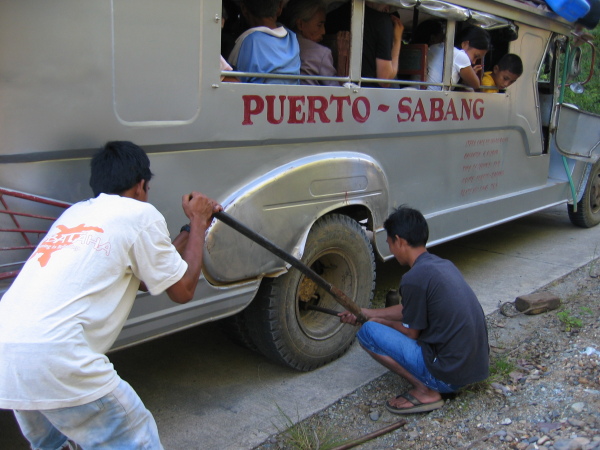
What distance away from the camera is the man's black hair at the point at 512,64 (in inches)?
202

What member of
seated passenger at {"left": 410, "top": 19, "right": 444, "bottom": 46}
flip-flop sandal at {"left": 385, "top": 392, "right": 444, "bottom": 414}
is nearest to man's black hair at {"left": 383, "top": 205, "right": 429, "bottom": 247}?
flip-flop sandal at {"left": 385, "top": 392, "right": 444, "bottom": 414}

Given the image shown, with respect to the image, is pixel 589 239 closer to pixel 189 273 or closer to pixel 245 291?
pixel 245 291

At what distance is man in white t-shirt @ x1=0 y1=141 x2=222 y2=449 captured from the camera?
6.24ft

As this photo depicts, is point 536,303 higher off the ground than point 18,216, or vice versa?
point 18,216

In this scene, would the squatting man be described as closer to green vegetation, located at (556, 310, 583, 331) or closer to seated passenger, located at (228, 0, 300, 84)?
seated passenger, located at (228, 0, 300, 84)

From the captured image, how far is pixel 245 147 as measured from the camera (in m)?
3.09

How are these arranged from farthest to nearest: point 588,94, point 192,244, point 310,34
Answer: point 588,94, point 310,34, point 192,244

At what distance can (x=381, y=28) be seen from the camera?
3967 millimetres

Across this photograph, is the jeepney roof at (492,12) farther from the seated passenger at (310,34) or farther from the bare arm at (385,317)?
the bare arm at (385,317)

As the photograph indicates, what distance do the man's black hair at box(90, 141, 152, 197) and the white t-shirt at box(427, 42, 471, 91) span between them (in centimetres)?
270

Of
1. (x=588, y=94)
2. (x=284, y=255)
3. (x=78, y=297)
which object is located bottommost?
(x=284, y=255)

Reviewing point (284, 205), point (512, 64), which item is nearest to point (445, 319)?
point (284, 205)

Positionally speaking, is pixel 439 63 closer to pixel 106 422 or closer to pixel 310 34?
pixel 310 34

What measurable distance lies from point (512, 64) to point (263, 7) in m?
2.59
